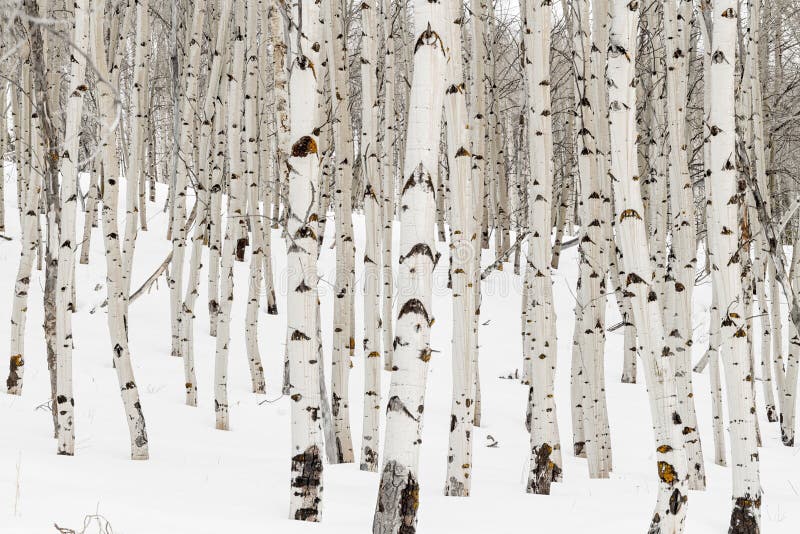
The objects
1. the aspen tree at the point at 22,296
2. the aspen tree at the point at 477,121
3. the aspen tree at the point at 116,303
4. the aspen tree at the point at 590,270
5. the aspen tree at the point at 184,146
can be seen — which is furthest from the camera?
the aspen tree at the point at 184,146

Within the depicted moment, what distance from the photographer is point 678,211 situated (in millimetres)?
6035

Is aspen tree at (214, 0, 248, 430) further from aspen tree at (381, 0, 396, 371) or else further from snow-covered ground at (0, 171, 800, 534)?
aspen tree at (381, 0, 396, 371)

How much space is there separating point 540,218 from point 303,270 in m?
2.17

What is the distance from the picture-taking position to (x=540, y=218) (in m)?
5.02

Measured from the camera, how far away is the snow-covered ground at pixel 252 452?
11.6ft

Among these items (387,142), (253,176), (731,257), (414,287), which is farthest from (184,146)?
(731,257)

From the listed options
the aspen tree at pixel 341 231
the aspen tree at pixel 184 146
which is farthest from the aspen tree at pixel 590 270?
the aspen tree at pixel 184 146

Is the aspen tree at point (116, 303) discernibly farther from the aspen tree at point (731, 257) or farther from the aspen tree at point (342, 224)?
the aspen tree at point (731, 257)

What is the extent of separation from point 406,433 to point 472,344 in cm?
176

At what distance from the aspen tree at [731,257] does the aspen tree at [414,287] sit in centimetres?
182

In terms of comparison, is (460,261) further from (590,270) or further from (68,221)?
(68,221)

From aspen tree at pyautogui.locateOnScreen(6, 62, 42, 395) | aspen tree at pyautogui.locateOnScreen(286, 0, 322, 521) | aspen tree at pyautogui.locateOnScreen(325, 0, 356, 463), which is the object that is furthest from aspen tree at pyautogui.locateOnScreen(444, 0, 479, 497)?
aspen tree at pyautogui.locateOnScreen(6, 62, 42, 395)

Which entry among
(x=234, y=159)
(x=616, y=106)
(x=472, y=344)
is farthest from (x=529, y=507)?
(x=234, y=159)

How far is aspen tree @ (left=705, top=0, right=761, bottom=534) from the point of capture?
12.7ft
